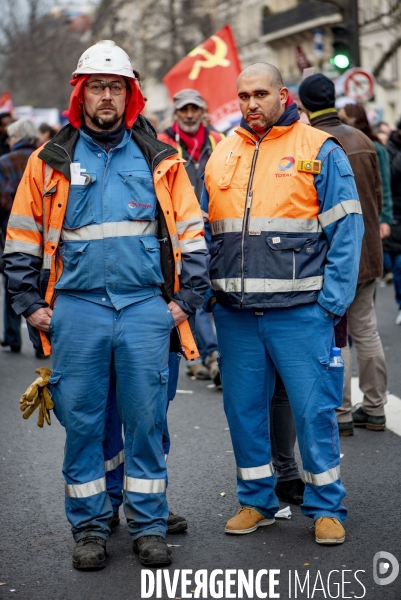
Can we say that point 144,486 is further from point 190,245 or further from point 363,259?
point 363,259

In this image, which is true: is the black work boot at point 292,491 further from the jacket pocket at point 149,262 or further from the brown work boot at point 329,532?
the jacket pocket at point 149,262

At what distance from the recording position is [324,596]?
14.3ft

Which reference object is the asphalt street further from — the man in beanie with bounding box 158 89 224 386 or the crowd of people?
the man in beanie with bounding box 158 89 224 386

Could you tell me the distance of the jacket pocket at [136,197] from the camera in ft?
15.8

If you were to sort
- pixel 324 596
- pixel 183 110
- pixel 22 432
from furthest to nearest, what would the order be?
pixel 183 110 < pixel 22 432 < pixel 324 596

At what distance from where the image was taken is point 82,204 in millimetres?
4812

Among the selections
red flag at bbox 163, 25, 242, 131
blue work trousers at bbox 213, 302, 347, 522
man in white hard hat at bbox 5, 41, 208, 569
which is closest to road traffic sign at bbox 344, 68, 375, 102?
red flag at bbox 163, 25, 242, 131

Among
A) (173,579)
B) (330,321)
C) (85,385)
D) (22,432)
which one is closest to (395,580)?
(173,579)

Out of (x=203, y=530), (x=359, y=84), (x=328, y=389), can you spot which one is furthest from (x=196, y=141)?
(x=359, y=84)

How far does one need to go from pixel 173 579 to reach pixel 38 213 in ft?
5.71

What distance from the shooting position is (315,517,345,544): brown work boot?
4.95m

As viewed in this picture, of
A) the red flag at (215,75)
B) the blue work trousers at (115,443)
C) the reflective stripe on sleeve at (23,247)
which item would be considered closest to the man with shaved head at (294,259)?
the blue work trousers at (115,443)

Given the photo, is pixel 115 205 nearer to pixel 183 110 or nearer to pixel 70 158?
pixel 70 158

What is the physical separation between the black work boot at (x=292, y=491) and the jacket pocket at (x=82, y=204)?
1.86 metres
